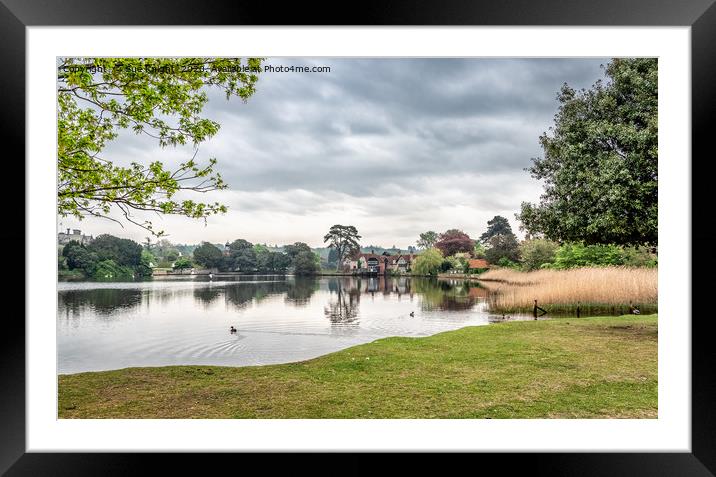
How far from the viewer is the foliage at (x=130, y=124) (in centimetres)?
294

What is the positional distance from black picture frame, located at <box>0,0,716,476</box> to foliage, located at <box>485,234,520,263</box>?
282cm

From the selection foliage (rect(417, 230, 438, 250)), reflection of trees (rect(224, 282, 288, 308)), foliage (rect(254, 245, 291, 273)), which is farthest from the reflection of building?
reflection of trees (rect(224, 282, 288, 308))

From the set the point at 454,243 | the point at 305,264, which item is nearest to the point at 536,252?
the point at 454,243

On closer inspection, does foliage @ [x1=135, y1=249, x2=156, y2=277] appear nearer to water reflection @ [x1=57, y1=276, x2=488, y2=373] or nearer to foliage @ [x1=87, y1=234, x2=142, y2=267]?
foliage @ [x1=87, y1=234, x2=142, y2=267]

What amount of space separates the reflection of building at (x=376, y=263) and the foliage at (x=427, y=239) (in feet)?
0.73

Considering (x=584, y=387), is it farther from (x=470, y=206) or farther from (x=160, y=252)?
(x=160, y=252)

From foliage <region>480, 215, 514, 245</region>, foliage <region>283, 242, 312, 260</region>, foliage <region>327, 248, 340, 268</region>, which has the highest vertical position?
foliage <region>480, 215, 514, 245</region>

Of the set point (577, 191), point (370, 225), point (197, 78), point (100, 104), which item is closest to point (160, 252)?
point (100, 104)

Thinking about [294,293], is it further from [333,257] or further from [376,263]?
[376,263]

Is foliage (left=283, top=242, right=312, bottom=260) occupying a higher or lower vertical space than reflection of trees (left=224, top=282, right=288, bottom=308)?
higher

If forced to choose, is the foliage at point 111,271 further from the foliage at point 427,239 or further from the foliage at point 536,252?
the foliage at point 536,252

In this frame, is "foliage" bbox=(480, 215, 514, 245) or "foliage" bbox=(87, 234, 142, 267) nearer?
"foliage" bbox=(87, 234, 142, 267)

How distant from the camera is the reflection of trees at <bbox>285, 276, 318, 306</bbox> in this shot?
4.75 meters

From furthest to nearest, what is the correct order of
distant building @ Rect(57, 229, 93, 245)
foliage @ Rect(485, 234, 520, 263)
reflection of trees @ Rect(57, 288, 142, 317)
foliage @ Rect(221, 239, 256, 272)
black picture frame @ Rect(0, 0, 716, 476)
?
1. foliage @ Rect(485, 234, 520, 263)
2. foliage @ Rect(221, 239, 256, 272)
3. reflection of trees @ Rect(57, 288, 142, 317)
4. distant building @ Rect(57, 229, 93, 245)
5. black picture frame @ Rect(0, 0, 716, 476)
